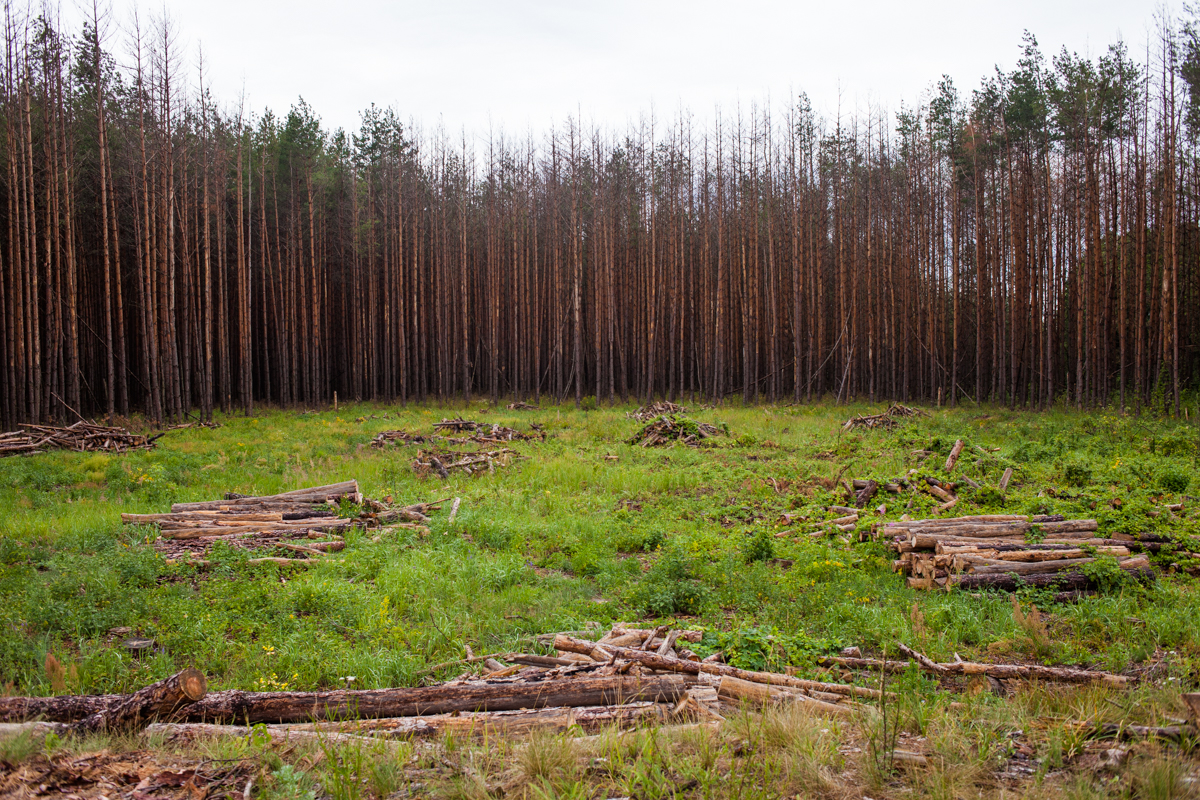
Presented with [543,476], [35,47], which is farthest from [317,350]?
[543,476]

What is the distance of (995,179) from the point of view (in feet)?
82.1

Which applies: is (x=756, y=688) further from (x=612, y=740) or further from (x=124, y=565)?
(x=124, y=565)

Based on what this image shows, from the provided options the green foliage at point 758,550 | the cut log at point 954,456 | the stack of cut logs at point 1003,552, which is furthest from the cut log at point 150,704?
the cut log at point 954,456

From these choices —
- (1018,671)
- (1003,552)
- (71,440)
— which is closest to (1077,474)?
(1003,552)

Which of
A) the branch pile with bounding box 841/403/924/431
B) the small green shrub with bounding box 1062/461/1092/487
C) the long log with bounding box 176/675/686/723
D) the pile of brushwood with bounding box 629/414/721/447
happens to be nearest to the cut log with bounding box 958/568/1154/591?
the long log with bounding box 176/675/686/723

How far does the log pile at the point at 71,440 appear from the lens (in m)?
13.2

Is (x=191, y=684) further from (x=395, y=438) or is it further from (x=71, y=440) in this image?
(x=71, y=440)

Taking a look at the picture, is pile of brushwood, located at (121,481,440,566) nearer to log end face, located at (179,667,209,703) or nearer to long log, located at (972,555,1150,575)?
log end face, located at (179,667,209,703)

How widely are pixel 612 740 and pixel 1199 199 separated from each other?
26517mm

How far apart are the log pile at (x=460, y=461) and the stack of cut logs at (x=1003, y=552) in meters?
8.12

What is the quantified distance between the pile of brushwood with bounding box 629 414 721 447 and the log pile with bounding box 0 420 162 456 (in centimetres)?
1161

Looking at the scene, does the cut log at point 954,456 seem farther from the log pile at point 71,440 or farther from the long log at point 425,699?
the log pile at point 71,440

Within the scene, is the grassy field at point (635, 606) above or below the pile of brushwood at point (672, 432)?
below

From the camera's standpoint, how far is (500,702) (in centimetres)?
349
